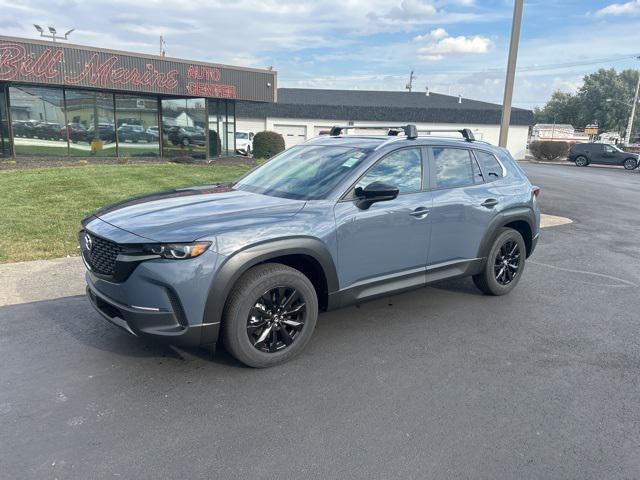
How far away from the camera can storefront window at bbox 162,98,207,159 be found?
20.2 m

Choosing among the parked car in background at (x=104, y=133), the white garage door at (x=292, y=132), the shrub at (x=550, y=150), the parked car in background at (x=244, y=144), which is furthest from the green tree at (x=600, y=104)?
the parked car in background at (x=104, y=133)

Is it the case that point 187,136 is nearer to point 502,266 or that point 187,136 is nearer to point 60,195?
point 60,195

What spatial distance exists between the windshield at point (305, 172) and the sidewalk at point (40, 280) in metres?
2.32

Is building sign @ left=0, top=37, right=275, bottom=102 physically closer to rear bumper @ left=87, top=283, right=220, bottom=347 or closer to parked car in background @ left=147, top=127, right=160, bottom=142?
parked car in background @ left=147, top=127, right=160, bottom=142

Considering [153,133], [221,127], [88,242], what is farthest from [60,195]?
[221,127]

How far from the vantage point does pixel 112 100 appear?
18422 millimetres

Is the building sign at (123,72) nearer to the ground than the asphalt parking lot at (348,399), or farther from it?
farther from it

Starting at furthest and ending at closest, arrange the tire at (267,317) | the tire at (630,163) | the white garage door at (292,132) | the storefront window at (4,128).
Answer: the white garage door at (292,132)
the tire at (630,163)
the storefront window at (4,128)
the tire at (267,317)

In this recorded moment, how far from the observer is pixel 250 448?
9.26 ft

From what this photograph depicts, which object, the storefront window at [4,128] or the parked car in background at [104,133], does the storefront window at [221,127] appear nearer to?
the parked car in background at [104,133]

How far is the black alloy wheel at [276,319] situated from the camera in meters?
3.64

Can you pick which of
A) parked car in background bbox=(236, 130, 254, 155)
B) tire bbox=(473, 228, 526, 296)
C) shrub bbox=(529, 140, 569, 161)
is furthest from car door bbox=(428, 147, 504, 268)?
shrub bbox=(529, 140, 569, 161)

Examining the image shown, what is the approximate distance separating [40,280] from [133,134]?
14.9m

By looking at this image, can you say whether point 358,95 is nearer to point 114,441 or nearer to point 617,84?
point 114,441
